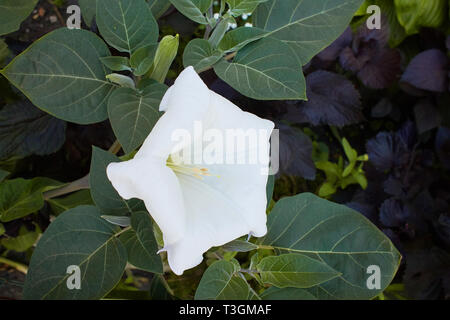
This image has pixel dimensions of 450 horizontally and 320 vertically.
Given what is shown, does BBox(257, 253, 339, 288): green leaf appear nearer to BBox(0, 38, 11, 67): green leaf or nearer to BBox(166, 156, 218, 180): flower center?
BBox(166, 156, 218, 180): flower center

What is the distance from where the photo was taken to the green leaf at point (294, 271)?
1.95 feet

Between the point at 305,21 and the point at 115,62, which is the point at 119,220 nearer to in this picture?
the point at 115,62

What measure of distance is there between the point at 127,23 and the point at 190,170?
213 mm

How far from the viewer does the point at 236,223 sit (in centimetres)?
53

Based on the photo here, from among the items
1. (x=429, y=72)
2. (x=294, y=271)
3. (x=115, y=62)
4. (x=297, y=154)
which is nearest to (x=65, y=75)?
(x=115, y=62)

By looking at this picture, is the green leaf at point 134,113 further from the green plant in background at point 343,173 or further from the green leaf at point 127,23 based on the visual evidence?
the green plant in background at point 343,173

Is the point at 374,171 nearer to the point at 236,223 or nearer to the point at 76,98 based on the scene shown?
the point at 236,223

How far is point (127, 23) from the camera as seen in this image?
59cm

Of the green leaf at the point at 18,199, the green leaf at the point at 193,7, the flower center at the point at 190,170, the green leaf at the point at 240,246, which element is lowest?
the green leaf at the point at 18,199

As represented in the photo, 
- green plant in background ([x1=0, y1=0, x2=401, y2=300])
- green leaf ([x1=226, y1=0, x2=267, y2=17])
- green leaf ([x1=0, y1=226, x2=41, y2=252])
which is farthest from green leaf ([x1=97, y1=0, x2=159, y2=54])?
green leaf ([x1=0, y1=226, x2=41, y2=252])

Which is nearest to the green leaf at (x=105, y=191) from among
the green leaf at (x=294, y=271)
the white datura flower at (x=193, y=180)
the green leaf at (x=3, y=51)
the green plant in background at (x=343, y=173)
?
the white datura flower at (x=193, y=180)

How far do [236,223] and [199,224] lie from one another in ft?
0.15

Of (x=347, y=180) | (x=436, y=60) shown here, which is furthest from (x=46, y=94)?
(x=436, y=60)

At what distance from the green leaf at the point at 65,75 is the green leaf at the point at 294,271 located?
31 cm
